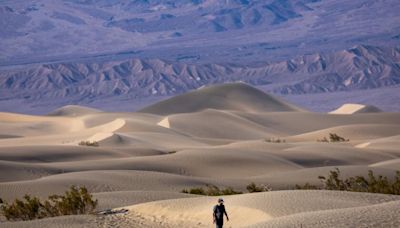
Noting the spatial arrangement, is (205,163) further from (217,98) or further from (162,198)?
(217,98)

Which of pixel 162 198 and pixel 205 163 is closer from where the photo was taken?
pixel 162 198

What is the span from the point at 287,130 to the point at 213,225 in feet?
209

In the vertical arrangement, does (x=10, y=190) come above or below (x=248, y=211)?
above

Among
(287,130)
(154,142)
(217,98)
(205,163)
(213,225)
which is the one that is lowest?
(213,225)

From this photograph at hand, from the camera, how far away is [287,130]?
84.9 meters

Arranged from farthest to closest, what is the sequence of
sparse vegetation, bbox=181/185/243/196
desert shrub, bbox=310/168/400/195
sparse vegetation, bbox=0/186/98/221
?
1. sparse vegetation, bbox=181/185/243/196
2. desert shrub, bbox=310/168/400/195
3. sparse vegetation, bbox=0/186/98/221

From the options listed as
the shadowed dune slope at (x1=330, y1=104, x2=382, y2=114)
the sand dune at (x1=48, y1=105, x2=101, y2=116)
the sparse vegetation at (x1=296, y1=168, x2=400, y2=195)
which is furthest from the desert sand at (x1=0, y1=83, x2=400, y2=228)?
the shadowed dune slope at (x1=330, y1=104, x2=382, y2=114)

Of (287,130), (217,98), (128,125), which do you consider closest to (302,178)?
(128,125)

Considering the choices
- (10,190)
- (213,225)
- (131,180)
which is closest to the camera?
(213,225)

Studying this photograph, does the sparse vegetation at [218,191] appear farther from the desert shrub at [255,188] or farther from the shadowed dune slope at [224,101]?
the shadowed dune slope at [224,101]

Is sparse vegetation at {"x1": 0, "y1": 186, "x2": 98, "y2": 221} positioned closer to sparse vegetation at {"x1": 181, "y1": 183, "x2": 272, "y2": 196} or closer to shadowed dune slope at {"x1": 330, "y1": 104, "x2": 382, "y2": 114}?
sparse vegetation at {"x1": 181, "y1": 183, "x2": 272, "y2": 196}

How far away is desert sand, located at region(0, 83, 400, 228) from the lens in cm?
2211

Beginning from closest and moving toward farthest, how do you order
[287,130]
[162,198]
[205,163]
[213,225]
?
[213,225]
[162,198]
[205,163]
[287,130]

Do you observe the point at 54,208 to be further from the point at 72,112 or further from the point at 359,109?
the point at 359,109
